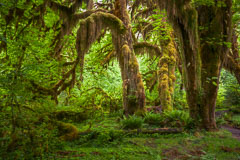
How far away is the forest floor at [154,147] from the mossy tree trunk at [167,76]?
130 inches

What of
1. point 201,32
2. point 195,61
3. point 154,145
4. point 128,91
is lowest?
point 154,145

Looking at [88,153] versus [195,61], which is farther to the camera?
[195,61]

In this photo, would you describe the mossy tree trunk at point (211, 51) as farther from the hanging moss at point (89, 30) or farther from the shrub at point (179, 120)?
the hanging moss at point (89, 30)

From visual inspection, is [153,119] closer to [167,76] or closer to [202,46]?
[167,76]

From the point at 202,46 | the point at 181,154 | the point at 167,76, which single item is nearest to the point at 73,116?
the point at 167,76

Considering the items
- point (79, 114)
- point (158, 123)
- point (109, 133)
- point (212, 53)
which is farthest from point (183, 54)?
point (79, 114)

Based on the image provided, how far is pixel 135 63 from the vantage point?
8.53m

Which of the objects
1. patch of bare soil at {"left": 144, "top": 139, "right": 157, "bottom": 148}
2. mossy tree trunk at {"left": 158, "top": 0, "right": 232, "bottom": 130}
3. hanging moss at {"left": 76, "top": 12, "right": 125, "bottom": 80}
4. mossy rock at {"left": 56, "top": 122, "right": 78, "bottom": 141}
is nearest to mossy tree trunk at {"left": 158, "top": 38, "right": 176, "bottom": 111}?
mossy tree trunk at {"left": 158, "top": 0, "right": 232, "bottom": 130}

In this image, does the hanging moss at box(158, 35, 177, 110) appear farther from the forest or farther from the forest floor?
the forest floor

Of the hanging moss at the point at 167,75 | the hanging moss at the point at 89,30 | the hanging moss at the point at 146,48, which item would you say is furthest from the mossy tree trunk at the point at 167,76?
the hanging moss at the point at 89,30

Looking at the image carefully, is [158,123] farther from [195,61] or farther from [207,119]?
[195,61]

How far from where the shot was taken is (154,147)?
15.6 ft

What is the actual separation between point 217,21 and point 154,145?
15.7 feet

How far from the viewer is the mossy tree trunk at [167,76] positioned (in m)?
9.29
